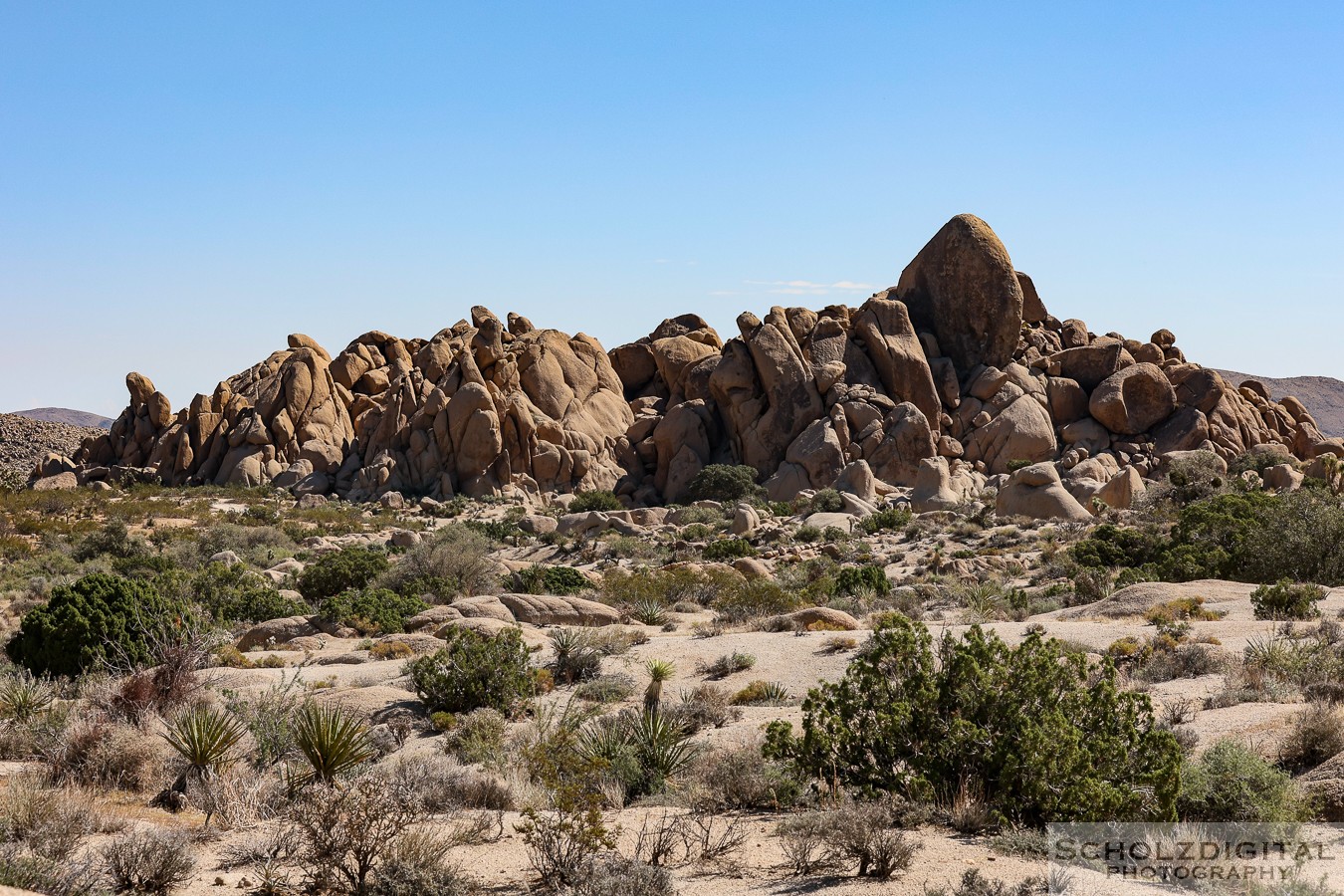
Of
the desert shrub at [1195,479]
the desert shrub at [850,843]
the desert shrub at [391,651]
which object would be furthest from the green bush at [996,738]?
the desert shrub at [1195,479]

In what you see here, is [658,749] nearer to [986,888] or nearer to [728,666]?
[986,888]

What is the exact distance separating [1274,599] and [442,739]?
13.9 m

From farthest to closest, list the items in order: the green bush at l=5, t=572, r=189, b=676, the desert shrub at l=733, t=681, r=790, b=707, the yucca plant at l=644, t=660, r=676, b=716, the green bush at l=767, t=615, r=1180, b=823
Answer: the green bush at l=5, t=572, r=189, b=676, the desert shrub at l=733, t=681, r=790, b=707, the yucca plant at l=644, t=660, r=676, b=716, the green bush at l=767, t=615, r=1180, b=823

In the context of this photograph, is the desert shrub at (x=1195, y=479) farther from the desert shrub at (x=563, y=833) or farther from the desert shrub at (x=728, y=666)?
the desert shrub at (x=563, y=833)

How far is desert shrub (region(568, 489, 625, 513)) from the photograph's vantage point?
4538 centimetres

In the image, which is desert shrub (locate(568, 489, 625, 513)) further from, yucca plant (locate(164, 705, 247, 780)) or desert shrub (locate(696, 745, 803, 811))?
desert shrub (locate(696, 745, 803, 811))

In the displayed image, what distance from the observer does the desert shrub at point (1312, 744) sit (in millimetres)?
9766

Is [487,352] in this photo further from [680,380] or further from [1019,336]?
[1019,336]

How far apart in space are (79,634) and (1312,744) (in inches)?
630

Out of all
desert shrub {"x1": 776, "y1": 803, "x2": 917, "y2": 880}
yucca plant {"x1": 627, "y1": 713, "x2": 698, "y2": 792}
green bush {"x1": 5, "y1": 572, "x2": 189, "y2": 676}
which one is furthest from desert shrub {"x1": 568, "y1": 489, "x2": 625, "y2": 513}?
desert shrub {"x1": 776, "y1": 803, "x2": 917, "y2": 880}

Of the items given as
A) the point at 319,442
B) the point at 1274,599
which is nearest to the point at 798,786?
the point at 1274,599

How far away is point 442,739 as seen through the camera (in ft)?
41.6

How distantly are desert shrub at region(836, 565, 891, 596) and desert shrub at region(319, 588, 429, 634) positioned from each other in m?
9.51

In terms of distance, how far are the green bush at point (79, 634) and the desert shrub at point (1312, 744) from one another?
46.2 ft
